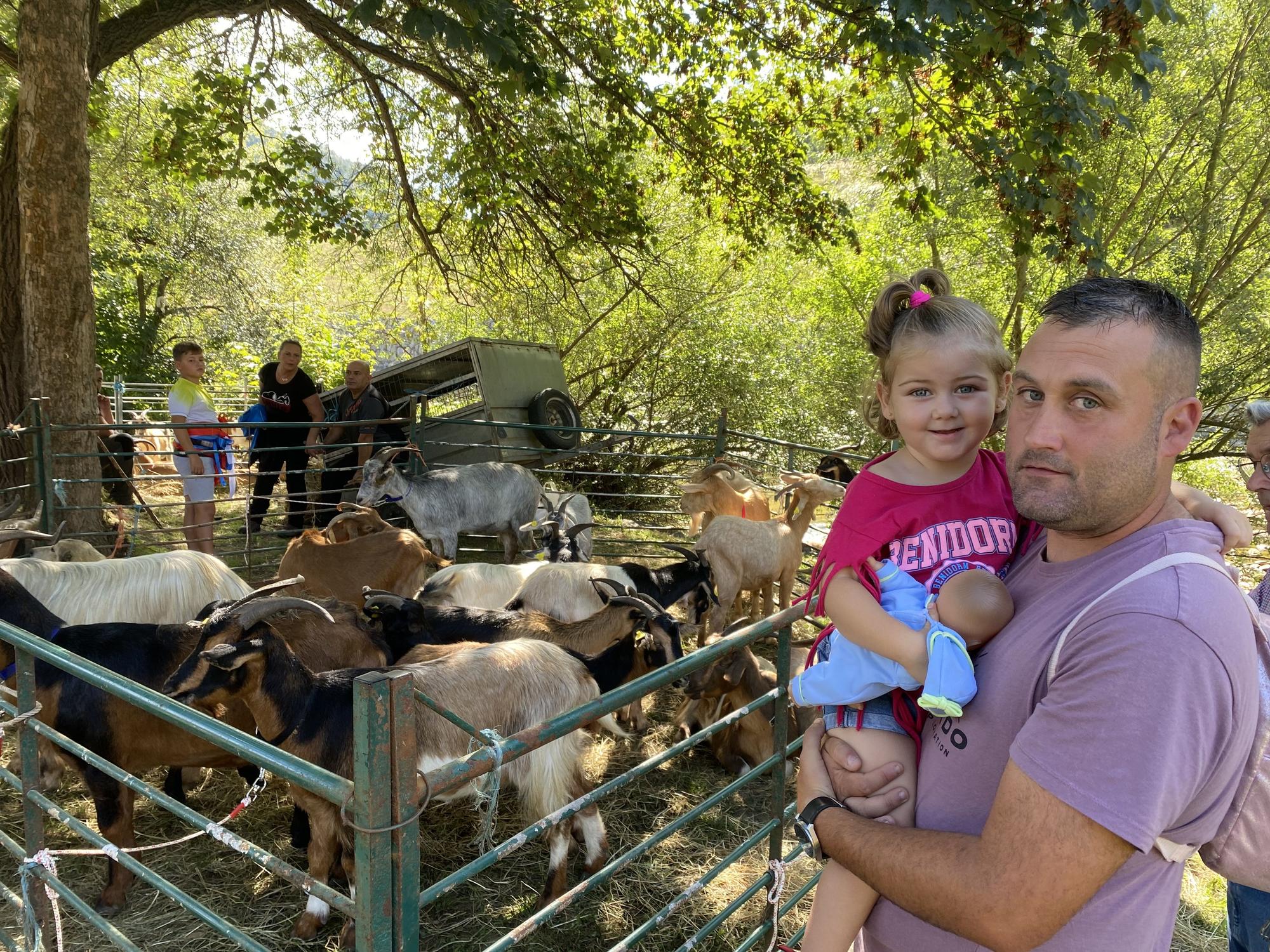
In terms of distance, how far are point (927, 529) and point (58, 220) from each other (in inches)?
272

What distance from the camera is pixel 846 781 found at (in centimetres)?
156

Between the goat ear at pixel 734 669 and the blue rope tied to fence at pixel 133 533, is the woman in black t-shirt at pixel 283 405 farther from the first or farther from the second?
the goat ear at pixel 734 669

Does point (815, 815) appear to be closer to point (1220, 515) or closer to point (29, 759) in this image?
point (1220, 515)

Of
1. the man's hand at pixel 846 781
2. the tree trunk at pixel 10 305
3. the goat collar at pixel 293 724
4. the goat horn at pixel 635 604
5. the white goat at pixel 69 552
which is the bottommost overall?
the goat collar at pixel 293 724

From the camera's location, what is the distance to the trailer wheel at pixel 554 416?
11.3 meters

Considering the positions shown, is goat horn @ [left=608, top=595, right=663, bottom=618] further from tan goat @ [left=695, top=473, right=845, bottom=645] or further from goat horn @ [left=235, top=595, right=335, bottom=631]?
tan goat @ [left=695, top=473, right=845, bottom=645]

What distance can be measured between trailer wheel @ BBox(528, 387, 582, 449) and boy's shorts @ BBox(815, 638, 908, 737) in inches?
369

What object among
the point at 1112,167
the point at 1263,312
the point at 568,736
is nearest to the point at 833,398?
the point at 1112,167

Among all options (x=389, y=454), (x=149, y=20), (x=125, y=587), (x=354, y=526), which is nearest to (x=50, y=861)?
(x=125, y=587)

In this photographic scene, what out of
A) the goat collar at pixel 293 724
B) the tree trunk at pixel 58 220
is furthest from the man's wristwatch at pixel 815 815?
the tree trunk at pixel 58 220

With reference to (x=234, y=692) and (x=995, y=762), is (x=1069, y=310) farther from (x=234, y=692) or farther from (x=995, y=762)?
(x=234, y=692)

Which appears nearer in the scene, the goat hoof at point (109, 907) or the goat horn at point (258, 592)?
the goat horn at point (258, 592)

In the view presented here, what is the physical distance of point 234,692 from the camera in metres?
3.09

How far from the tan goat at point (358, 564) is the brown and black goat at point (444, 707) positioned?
229 cm
